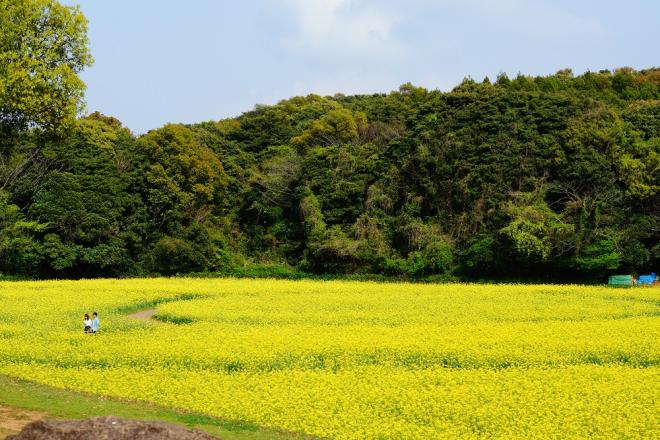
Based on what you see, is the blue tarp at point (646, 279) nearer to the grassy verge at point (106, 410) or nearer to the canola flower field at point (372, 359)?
the canola flower field at point (372, 359)

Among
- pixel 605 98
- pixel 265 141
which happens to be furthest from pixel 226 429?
pixel 265 141

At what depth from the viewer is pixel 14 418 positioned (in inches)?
559

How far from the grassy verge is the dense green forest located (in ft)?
103

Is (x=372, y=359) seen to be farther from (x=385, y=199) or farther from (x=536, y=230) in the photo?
(x=385, y=199)

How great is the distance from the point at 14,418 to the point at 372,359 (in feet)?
35.8

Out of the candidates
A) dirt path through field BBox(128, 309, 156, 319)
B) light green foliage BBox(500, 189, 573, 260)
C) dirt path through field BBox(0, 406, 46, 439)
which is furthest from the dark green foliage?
dirt path through field BBox(0, 406, 46, 439)

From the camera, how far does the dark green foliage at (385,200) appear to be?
49438mm

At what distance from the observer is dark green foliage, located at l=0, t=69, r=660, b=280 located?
49.4 meters

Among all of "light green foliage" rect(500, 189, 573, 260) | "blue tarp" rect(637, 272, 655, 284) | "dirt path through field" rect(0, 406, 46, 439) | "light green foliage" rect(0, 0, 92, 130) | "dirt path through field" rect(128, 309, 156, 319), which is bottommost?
"dirt path through field" rect(128, 309, 156, 319)

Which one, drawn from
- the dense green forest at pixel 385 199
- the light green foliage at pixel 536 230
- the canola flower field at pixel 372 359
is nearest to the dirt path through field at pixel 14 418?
the canola flower field at pixel 372 359

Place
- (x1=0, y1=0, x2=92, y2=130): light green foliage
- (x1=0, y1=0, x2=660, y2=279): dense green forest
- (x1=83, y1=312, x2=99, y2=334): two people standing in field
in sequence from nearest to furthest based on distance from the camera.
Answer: (x1=0, y1=0, x2=92, y2=130): light green foliage → (x1=83, y1=312, x2=99, y2=334): two people standing in field → (x1=0, y1=0, x2=660, y2=279): dense green forest

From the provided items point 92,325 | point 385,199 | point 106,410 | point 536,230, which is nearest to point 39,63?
point 92,325

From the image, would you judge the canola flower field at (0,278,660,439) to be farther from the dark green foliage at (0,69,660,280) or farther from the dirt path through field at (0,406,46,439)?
the dark green foliage at (0,69,660,280)

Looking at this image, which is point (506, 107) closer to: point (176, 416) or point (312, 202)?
point (312, 202)
